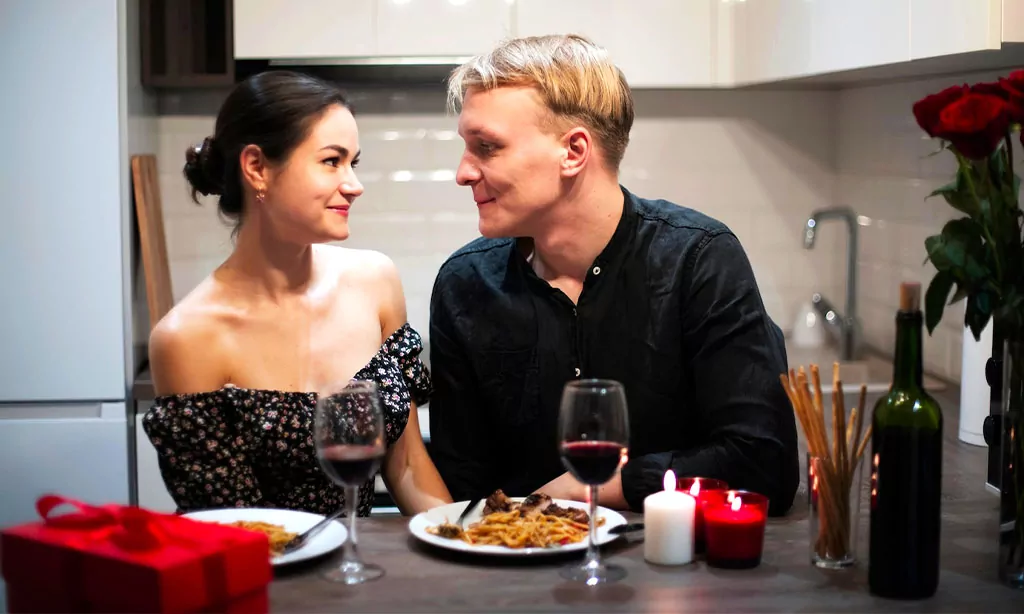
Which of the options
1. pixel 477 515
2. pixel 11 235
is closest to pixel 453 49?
pixel 11 235

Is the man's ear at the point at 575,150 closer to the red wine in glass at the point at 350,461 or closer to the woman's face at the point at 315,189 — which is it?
the woman's face at the point at 315,189

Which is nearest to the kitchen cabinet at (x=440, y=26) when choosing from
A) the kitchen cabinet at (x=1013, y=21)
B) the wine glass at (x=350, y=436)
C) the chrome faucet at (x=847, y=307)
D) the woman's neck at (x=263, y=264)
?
the chrome faucet at (x=847, y=307)

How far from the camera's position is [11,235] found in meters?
3.12

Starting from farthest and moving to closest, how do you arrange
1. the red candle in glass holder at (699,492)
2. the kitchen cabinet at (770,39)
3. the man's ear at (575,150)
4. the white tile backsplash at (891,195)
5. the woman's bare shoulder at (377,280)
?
the white tile backsplash at (891,195) < the kitchen cabinet at (770,39) < the woman's bare shoulder at (377,280) < the man's ear at (575,150) < the red candle in glass holder at (699,492)

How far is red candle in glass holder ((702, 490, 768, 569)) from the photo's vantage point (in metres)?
1.41

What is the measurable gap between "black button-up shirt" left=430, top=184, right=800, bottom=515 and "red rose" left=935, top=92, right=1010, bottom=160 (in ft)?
2.13

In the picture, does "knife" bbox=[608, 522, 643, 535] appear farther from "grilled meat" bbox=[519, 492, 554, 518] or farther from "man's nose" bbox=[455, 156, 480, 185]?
"man's nose" bbox=[455, 156, 480, 185]

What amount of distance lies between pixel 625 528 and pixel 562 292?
24.3 inches

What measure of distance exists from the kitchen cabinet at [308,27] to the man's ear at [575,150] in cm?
141

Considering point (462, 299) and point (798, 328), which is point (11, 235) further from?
point (798, 328)

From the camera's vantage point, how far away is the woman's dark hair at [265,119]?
81.0 inches

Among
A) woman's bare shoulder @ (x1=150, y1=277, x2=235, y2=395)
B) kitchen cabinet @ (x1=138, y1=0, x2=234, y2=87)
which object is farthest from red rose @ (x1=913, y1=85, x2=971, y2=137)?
kitchen cabinet @ (x1=138, y1=0, x2=234, y2=87)

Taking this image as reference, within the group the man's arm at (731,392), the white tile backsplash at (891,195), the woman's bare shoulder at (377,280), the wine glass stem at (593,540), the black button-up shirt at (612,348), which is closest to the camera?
the wine glass stem at (593,540)

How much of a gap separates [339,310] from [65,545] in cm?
102
